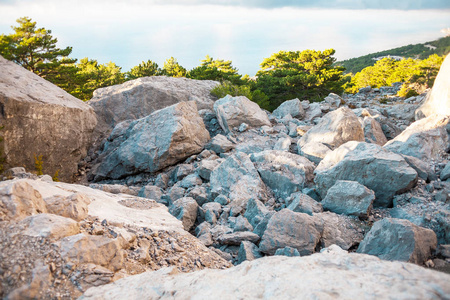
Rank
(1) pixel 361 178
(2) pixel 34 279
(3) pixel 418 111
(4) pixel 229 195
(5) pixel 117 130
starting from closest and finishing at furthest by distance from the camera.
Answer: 1. (2) pixel 34 279
2. (1) pixel 361 178
3. (4) pixel 229 195
4. (5) pixel 117 130
5. (3) pixel 418 111

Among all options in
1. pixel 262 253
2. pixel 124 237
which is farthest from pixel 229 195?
pixel 124 237

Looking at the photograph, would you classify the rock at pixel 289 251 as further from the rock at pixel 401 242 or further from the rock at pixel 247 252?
the rock at pixel 401 242

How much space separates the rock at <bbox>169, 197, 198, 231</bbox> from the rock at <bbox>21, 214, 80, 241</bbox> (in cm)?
320

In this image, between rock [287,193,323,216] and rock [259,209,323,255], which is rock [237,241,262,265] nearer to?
rock [259,209,323,255]

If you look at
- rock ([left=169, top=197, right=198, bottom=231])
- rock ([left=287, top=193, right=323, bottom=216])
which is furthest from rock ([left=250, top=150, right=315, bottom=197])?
rock ([left=169, top=197, right=198, bottom=231])

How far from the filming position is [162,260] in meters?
4.44

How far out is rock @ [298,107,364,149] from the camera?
33.2 ft

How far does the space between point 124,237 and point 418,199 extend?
6511 mm

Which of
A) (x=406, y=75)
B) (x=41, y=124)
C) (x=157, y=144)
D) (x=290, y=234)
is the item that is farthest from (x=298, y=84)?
(x=406, y=75)

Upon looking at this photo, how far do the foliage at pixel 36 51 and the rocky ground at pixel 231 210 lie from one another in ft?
30.2

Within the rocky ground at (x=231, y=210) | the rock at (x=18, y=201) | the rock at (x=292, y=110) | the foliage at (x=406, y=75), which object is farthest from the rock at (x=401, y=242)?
the foliage at (x=406, y=75)

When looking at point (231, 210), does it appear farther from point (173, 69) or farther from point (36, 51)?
point (173, 69)

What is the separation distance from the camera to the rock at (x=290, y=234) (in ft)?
18.0

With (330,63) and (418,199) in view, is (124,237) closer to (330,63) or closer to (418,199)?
(418,199)
